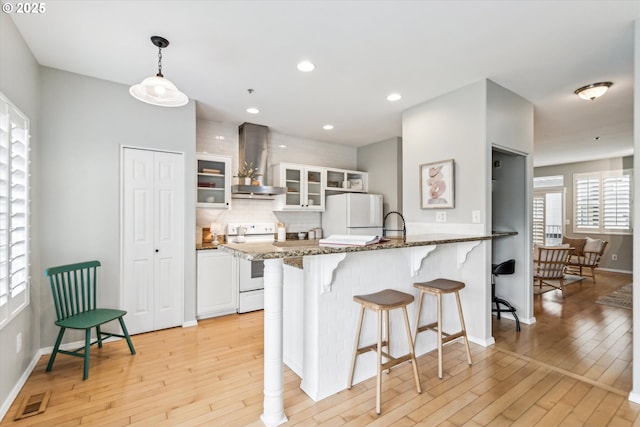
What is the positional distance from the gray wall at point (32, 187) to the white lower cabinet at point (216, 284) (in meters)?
1.47

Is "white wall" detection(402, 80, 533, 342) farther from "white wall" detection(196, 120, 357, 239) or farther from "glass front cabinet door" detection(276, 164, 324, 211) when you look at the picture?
"white wall" detection(196, 120, 357, 239)

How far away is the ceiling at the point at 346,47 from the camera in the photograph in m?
2.07

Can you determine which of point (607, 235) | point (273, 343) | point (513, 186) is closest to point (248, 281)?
point (273, 343)

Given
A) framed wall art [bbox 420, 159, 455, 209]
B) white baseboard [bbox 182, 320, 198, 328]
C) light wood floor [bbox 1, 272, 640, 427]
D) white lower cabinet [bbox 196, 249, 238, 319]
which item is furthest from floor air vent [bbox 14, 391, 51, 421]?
framed wall art [bbox 420, 159, 455, 209]

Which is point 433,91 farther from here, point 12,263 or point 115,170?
point 12,263

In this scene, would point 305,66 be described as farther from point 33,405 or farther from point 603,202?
point 603,202

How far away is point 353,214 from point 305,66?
2668 millimetres

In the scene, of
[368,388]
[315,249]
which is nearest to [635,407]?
[368,388]

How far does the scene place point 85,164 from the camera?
302 centimetres

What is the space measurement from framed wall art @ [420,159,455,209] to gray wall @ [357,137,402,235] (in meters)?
1.58

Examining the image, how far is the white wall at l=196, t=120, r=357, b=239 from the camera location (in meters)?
4.52

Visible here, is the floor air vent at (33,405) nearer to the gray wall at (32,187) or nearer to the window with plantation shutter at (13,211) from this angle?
the gray wall at (32,187)

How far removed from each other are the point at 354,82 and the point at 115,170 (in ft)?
8.56

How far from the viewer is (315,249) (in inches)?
74.6
